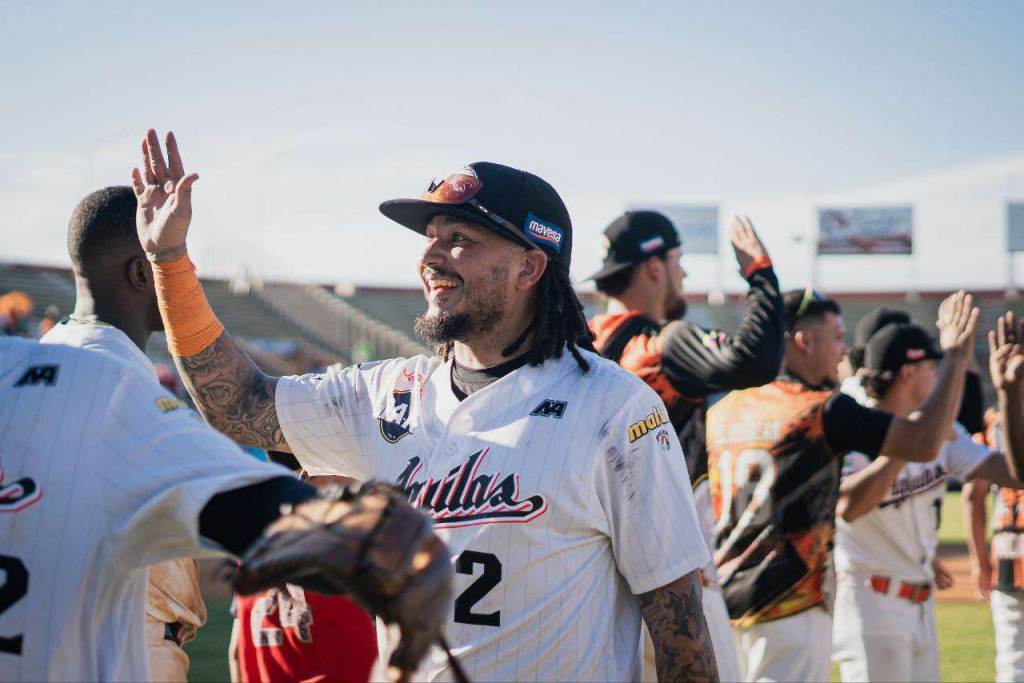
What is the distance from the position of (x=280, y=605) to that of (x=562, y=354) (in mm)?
1899

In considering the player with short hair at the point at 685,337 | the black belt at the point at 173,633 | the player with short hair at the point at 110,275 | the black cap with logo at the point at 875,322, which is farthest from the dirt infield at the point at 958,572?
the player with short hair at the point at 110,275

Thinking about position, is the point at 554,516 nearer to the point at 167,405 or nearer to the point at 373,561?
the point at 167,405

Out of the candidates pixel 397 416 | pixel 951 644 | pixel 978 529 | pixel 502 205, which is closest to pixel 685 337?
pixel 502 205

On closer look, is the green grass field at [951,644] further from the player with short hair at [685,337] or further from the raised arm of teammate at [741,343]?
the raised arm of teammate at [741,343]

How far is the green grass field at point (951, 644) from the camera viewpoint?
8.06 m

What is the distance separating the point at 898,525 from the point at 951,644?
13.6 feet

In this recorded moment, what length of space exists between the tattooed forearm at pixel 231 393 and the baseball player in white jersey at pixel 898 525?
3241 millimetres

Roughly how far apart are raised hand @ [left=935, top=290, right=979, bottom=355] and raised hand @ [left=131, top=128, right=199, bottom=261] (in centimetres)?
328

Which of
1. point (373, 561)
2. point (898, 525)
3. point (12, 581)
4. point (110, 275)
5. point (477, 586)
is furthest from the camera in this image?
point (898, 525)

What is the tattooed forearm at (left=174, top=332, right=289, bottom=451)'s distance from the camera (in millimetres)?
3162

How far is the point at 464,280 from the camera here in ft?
9.96

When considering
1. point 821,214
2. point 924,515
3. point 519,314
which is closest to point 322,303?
point 821,214

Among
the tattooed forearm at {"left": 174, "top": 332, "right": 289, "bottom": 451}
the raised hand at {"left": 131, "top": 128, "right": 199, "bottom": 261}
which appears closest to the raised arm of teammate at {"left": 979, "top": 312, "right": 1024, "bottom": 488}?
the tattooed forearm at {"left": 174, "top": 332, "right": 289, "bottom": 451}

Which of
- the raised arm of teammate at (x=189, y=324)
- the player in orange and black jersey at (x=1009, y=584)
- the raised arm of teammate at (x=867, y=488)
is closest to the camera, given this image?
the raised arm of teammate at (x=189, y=324)
